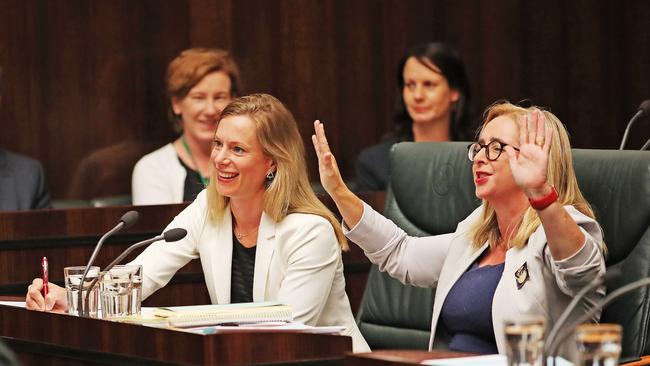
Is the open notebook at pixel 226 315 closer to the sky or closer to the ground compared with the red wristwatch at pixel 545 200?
closer to the ground

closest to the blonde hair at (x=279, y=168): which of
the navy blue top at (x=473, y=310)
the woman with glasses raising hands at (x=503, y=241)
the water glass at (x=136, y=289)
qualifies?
the woman with glasses raising hands at (x=503, y=241)

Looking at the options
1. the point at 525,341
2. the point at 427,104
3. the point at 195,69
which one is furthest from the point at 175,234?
the point at 427,104

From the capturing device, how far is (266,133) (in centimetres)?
410

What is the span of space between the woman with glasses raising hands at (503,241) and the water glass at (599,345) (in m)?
0.81

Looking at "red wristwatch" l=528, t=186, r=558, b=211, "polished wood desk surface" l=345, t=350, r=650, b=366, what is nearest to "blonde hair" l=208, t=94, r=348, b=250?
"red wristwatch" l=528, t=186, r=558, b=211

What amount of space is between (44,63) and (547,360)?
153 inches

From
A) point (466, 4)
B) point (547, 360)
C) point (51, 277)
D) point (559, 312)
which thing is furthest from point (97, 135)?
point (547, 360)

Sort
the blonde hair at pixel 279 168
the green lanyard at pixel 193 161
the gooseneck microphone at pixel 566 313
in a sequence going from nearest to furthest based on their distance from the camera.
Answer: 1. the gooseneck microphone at pixel 566 313
2. the blonde hair at pixel 279 168
3. the green lanyard at pixel 193 161

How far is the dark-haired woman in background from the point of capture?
583cm

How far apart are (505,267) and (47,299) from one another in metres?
1.22

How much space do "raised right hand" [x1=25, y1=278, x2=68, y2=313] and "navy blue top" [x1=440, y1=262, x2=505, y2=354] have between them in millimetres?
1031

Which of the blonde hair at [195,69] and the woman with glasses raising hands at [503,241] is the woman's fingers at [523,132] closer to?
the woman with glasses raising hands at [503,241]

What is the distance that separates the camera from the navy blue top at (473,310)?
3.47 metres

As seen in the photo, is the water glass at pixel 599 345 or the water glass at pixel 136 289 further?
the water glass at pixel 136 289
